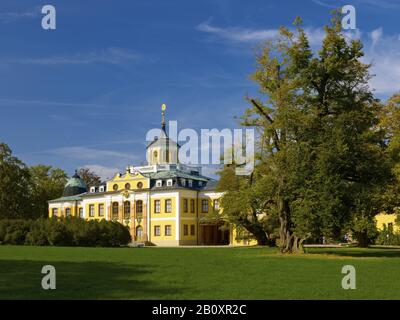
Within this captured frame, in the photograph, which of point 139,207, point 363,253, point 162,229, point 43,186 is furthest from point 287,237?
point 43,186

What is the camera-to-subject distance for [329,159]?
31.7 m

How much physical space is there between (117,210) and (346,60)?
51.8 meters

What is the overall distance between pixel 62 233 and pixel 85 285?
3967 cm

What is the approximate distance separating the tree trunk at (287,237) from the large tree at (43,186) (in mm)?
59582

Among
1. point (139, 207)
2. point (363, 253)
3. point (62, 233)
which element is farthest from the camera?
point (139, 207)

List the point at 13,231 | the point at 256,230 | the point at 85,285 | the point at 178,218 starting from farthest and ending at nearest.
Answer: the point at 178,218 < the point at 13,231 < the point at 256,230 < the point at 85,285

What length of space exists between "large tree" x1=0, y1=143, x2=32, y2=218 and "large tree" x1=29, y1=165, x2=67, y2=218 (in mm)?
7050

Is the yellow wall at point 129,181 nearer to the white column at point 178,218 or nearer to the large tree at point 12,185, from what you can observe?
the white column at point 178,218

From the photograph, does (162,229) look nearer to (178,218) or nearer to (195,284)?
(178,218)

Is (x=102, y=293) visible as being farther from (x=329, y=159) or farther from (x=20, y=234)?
(x=20, y=234)

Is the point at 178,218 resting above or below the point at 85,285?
above

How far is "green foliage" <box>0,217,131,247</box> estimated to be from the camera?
53.6 m

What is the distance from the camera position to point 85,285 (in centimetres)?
1537

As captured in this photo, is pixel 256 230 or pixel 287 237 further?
pixel 256 230
